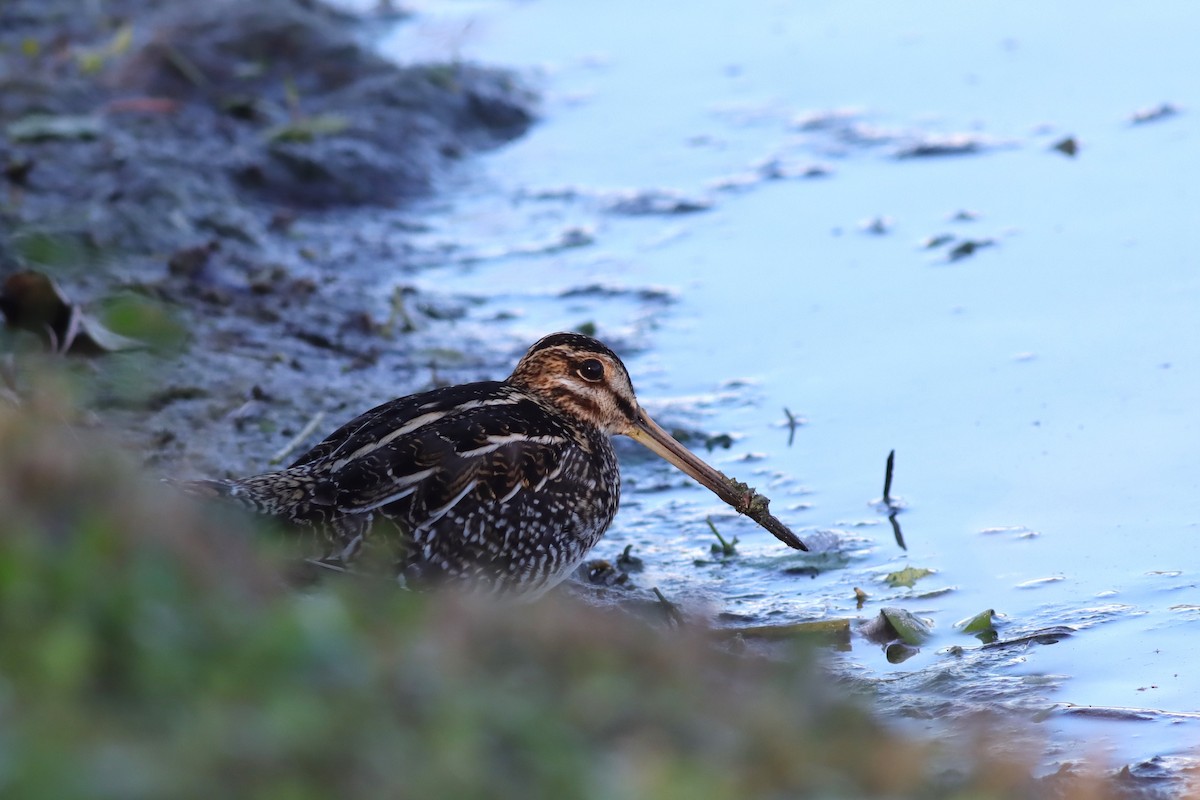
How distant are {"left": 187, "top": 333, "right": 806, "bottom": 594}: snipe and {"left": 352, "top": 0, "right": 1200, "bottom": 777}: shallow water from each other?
655mm

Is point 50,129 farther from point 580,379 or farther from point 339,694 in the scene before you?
point 339,694

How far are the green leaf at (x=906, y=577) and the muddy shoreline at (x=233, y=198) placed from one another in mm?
2582

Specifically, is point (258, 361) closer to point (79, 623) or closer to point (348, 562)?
point (348, 562)

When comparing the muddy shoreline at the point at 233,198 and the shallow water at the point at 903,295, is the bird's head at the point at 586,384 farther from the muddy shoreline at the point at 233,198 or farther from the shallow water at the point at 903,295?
the muddy shoreline at the point at 233,198

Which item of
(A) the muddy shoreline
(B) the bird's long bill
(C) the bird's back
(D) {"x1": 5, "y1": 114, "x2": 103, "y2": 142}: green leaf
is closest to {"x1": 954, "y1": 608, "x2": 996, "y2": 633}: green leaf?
(B) the bird's long bill

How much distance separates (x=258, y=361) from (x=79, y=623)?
5282 millimetres

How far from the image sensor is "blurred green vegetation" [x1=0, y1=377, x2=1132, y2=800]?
2438mm

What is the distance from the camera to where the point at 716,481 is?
6.06 meters

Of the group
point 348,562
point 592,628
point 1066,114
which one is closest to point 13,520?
point 592,628

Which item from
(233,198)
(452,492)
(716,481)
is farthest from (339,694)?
(233,198)

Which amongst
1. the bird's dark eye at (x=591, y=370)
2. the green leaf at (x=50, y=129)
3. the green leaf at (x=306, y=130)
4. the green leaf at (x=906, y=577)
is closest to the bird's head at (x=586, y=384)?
the bird's dark eye at (x=591, y=370)

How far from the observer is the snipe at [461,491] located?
5125 millimetres

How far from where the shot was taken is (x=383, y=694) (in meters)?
2.71

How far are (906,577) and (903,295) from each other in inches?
112
